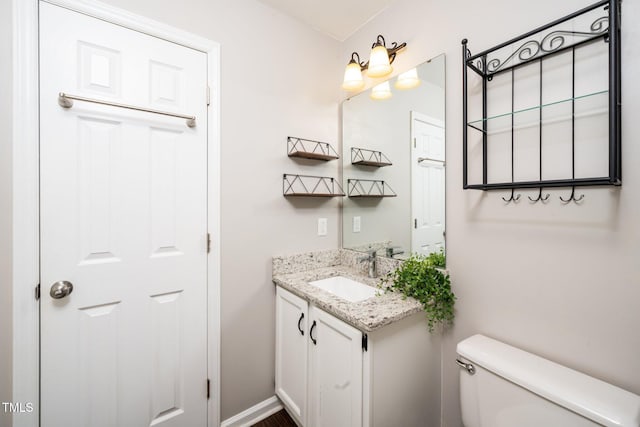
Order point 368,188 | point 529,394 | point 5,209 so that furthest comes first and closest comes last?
point 368,188, point 5,209, point 529,394

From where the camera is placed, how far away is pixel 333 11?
1.67 metres

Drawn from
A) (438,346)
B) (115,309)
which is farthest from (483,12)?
(115,309)

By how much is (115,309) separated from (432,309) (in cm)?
148

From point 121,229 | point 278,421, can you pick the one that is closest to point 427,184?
point 121,229

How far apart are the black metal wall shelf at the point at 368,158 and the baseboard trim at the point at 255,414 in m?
1.63

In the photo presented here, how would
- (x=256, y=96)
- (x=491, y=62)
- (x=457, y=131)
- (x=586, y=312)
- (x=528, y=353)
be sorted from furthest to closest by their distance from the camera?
(x=256, y=96) → (x=457, y=131) → (x=491, y=62) → (x=528, y=353) → (x=586, y=312)

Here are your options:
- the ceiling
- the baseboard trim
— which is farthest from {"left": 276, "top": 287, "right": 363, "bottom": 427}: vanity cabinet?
the ceiling

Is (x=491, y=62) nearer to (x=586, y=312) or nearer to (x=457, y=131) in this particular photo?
(x=457, y=131)

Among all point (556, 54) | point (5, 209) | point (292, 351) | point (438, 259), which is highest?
point (556, 54)

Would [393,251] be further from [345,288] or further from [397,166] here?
[397,166]

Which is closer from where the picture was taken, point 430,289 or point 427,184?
point 430,289

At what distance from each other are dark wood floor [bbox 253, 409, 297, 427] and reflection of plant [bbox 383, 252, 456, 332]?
1057 mm

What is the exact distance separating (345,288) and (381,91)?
1.27 meters

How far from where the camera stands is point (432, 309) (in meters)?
1.25
